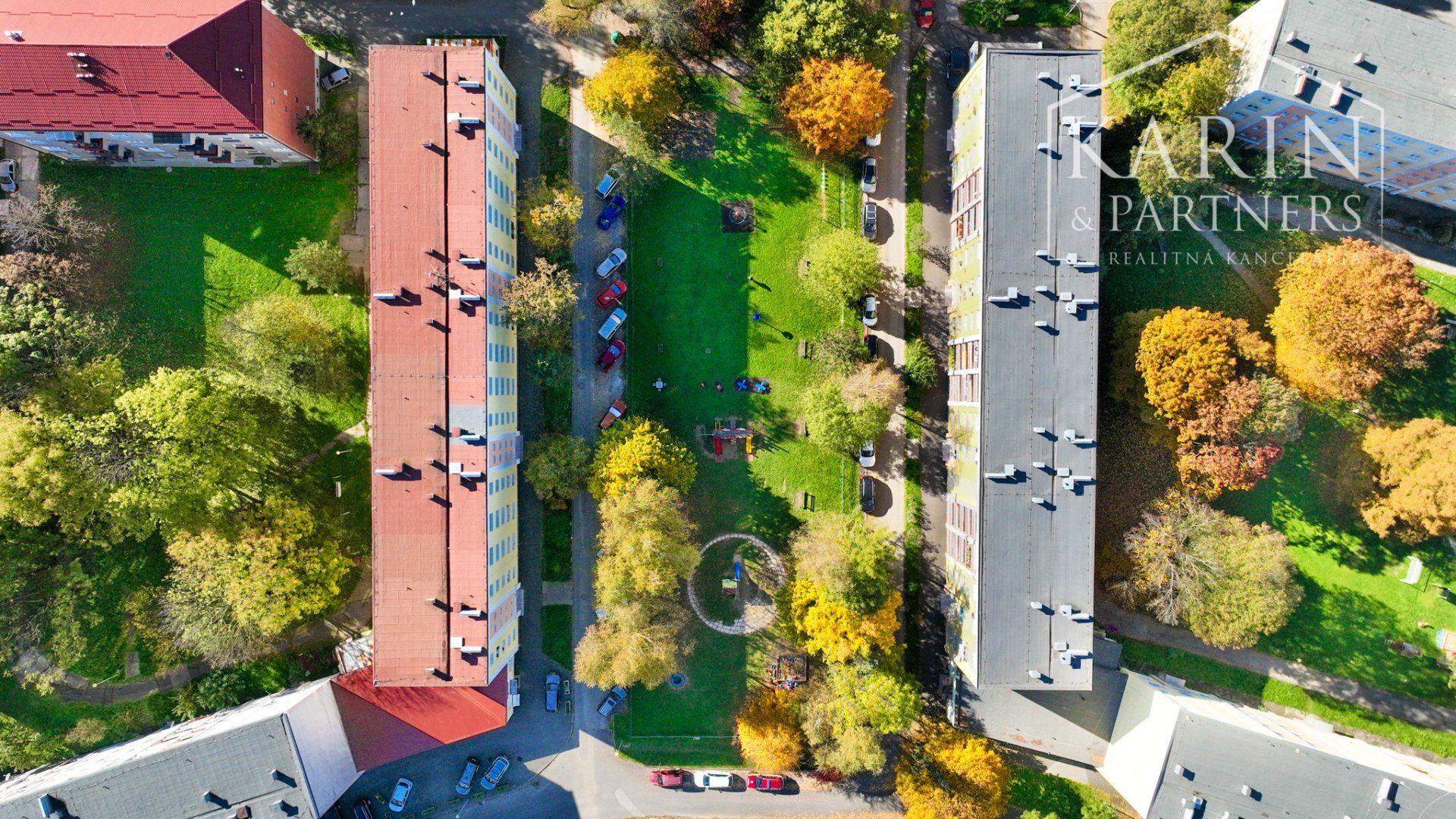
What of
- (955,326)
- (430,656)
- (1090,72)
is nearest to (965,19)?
(1090,72)

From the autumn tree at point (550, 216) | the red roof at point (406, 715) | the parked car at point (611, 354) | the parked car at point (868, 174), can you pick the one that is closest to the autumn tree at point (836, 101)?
the parked car at point (868, 174)

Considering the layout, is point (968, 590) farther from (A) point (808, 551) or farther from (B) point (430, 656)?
(B) point (430, 656)

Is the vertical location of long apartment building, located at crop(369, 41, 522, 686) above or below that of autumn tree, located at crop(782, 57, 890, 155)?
below

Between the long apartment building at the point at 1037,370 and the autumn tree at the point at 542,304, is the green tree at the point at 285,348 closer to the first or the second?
the autumn tree at the point at 542,304

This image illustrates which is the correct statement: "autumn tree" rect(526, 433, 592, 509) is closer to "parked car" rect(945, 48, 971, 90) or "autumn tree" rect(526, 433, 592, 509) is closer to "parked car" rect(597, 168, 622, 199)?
"parked car" rect(597, 168, 622, 199)

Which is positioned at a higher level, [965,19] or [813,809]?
[965,19]

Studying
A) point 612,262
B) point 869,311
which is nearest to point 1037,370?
point 869,311

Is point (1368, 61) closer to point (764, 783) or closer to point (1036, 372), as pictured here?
point (1036, 372)

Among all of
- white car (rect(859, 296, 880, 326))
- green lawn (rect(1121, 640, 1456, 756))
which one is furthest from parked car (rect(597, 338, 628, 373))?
green lawn (rect(1121, 640, 1456, 756))
